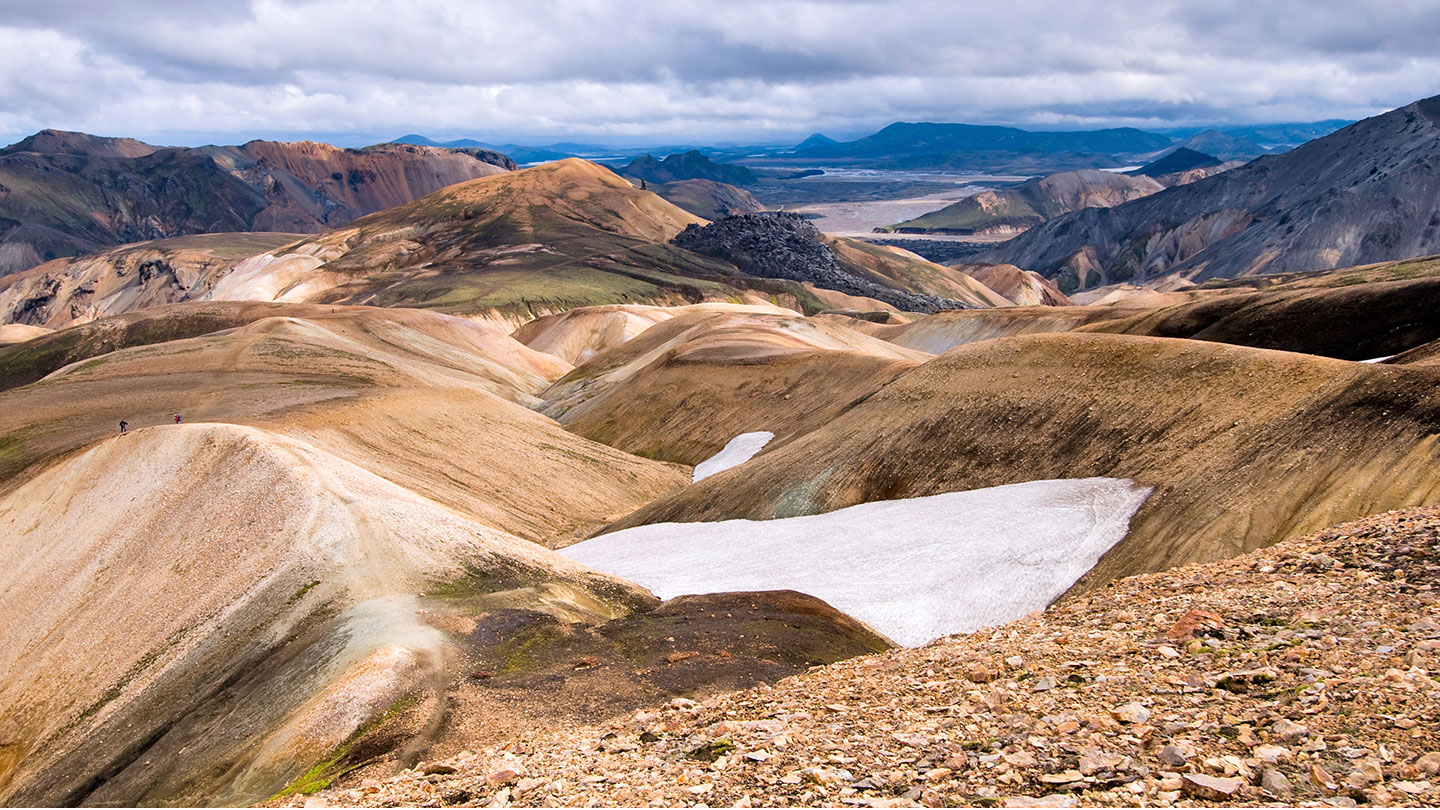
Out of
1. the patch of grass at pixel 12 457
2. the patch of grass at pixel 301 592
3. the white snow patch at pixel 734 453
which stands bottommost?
the white snow patch at pixel 734 453

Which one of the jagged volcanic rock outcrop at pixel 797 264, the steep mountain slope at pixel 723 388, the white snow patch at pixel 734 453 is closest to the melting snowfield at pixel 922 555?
the steep mountain slope at pixel 723 388

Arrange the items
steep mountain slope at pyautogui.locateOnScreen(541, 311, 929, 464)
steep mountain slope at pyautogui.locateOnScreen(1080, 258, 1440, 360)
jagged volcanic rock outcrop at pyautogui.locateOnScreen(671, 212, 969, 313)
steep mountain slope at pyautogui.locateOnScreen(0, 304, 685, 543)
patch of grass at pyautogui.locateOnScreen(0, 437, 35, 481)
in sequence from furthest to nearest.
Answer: jagged volcanic rock outcrop at pyautogui.locateOnScreen(671, 212, 969, 313) → steep mountain slope at pyautogui.locateOnScreen(541, 311, 929, 464) → steep mountain slope at pyautogui.locateOnScreen(0, 304, 685, 543) → steep mountain slope at pyautogui.locateOnScreen(1080, 258, 1440, 360) → patch of grass at pyautogui.locateOnScreen(0, 437, 35, 481)

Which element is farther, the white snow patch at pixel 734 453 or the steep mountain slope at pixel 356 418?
the white snow patch at pixel 734 453

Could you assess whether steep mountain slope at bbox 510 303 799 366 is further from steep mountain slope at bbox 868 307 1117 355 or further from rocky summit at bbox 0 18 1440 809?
rocky summit at bbox 0 18 1440 809

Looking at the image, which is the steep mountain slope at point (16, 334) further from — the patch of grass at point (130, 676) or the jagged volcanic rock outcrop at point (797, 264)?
the patch of grass at point (130, 676)

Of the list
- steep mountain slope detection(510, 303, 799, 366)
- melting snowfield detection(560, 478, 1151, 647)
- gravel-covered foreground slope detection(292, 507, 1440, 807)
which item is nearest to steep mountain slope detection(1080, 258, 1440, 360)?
melting snowfield detection(560, 478, 1151, 647)

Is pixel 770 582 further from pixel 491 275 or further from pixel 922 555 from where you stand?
pixel 491 275

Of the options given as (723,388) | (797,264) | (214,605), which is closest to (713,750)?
(214,605)

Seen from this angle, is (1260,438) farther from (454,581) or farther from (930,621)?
(454,581)
